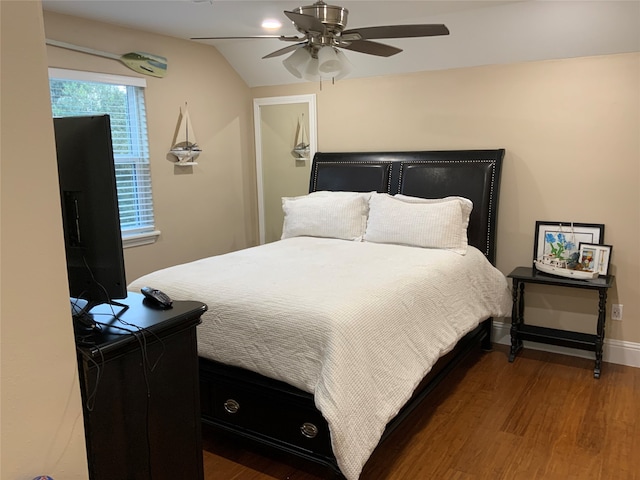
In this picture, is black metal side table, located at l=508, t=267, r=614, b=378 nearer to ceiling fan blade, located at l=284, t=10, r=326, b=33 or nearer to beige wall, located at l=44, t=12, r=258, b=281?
ceiling fan blade, located at l=284, t=10, r=326, b=33

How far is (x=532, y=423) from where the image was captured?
290 centimetres

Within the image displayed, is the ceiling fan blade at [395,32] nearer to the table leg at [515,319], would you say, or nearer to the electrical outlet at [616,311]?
the table leg at [515,319]

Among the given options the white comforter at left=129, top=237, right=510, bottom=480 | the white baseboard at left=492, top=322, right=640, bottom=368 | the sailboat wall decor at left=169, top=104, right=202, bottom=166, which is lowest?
the white baseboard at left=492, top=322, right=640, bottom=368

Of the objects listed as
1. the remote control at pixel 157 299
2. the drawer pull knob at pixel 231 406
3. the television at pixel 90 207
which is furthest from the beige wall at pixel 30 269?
the drawer pull knob at pixel 231 406

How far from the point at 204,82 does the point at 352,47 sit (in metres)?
2.13

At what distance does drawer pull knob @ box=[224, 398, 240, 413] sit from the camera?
2.58 meters

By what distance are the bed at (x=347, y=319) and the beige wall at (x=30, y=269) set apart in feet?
3.82

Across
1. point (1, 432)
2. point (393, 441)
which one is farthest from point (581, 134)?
point (1, 432)

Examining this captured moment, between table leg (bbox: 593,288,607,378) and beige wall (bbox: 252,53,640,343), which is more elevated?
beige wall (bbox: 252,53,640,343)

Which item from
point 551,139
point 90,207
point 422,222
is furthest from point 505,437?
point 90,207

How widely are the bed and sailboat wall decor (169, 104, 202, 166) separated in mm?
1274

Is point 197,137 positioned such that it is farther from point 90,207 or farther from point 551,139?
point 90,207

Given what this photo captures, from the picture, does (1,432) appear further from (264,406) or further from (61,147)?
(264,406)

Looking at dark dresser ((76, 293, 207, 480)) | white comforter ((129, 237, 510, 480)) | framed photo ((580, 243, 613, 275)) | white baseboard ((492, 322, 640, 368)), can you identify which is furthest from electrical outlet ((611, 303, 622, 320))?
dark dresser ((76, 293, 207, 480))
